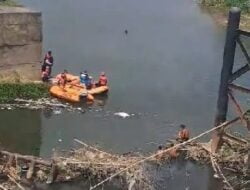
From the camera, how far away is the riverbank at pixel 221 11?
45888 mm

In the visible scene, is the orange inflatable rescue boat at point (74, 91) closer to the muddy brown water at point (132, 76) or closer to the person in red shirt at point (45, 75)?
the muddy brown water at point (132, 76)

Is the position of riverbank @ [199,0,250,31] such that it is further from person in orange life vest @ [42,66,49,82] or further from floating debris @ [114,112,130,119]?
floating debris @ [114,112,130,119]

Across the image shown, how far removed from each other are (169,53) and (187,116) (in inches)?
436

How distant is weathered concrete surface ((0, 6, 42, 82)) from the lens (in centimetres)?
2595

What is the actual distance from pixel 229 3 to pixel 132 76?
2349 centimetres

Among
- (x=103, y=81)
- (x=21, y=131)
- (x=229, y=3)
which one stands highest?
(x=103, y=81)

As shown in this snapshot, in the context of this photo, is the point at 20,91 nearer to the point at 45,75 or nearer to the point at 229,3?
the point at 45,75

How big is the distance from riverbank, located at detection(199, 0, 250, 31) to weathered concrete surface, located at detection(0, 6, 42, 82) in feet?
68.3

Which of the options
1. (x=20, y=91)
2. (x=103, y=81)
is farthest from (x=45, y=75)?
(x=103, y=81)

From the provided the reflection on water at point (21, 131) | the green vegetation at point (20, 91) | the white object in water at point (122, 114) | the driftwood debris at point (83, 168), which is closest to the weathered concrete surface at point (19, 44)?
Answer: the green vegetation at point (20, 91)

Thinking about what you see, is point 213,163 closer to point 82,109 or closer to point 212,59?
point 82,109

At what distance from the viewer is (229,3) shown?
5097 cm

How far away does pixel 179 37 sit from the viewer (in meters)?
40.6

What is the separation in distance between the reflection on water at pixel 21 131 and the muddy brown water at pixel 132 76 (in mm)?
36
